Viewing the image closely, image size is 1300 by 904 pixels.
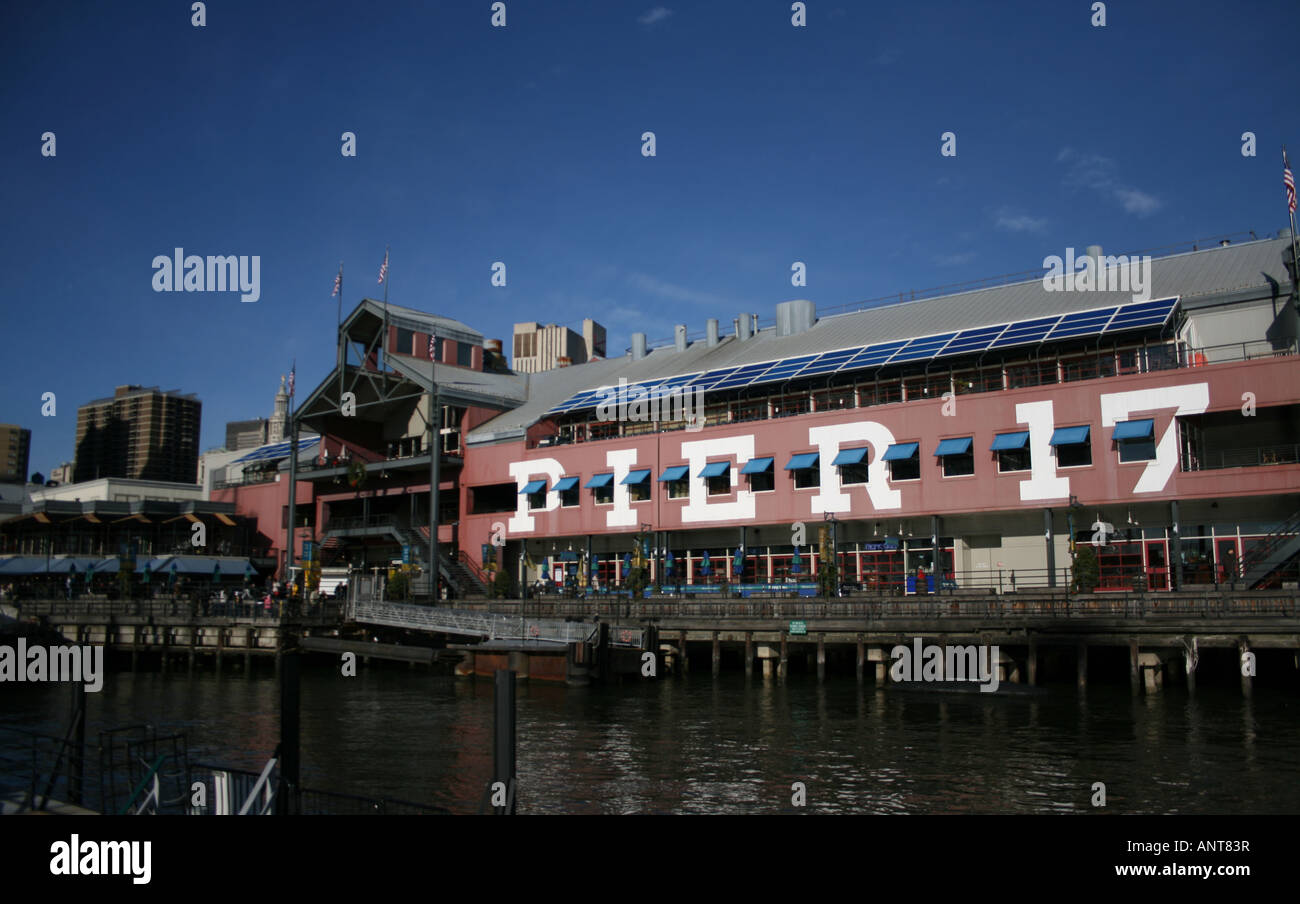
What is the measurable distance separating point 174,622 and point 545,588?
19.7m

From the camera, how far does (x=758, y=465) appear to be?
180 ft

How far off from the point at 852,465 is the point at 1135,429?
44.9 ft

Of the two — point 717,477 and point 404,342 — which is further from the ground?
point 404,342

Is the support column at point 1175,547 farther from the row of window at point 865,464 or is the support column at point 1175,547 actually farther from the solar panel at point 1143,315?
the solar panel at point 1143,315

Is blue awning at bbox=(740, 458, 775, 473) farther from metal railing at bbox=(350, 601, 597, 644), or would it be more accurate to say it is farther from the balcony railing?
the balcony railing

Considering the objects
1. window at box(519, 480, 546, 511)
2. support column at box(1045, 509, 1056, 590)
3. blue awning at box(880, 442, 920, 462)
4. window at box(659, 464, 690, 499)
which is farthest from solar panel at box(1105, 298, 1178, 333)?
window at box(519, 480, 546, 511)

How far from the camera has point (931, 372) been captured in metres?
53.1

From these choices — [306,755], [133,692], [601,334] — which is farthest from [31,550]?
[601,334]

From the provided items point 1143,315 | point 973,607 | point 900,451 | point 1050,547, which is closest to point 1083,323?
point 1143,315

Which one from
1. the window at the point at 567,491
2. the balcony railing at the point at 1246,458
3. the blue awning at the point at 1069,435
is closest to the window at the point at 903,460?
the blue awning at the point at 1069,435

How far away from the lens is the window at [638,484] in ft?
195

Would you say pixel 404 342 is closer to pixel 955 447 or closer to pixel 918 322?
pixel 918 322

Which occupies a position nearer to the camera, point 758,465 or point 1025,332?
point 1025,332

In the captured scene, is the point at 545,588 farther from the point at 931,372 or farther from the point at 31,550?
the point at 31,550
